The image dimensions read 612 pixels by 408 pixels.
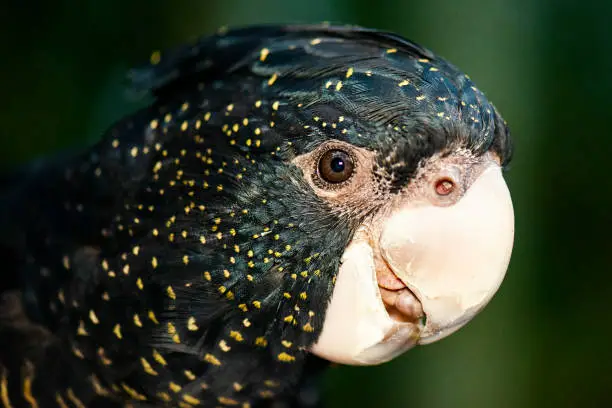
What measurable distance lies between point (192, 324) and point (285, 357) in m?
0.26

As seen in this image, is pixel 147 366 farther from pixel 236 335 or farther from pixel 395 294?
pixel 395 294

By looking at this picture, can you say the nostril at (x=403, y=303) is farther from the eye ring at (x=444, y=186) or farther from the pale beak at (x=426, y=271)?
the eye ring at (x=444, y=186)

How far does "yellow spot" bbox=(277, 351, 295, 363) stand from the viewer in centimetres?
162

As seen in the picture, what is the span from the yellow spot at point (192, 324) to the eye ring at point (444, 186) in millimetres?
686

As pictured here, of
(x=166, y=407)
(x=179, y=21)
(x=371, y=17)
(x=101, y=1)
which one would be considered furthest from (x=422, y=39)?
(x=166, y=407)

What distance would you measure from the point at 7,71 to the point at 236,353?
3504mm

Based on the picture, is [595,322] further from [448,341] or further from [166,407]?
[166,407]

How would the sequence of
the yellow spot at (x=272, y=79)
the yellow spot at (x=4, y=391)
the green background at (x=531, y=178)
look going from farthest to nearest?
the green background at (x=531, y=178)
the yellow spot at (x=4, y=391)
the yellow spot at (x=272, y=79)

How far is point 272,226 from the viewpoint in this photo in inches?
58.8

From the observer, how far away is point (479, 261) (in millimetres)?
1398

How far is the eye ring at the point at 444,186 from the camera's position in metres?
1.45

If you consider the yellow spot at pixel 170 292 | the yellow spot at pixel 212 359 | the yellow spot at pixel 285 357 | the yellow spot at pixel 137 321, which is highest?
the yellow spot at pixel 170 292

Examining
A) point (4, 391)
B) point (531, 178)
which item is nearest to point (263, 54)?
point (4, 391)

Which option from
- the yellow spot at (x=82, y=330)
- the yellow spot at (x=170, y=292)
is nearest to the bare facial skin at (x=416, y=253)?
the yellow spot at (x=170, y=292)
